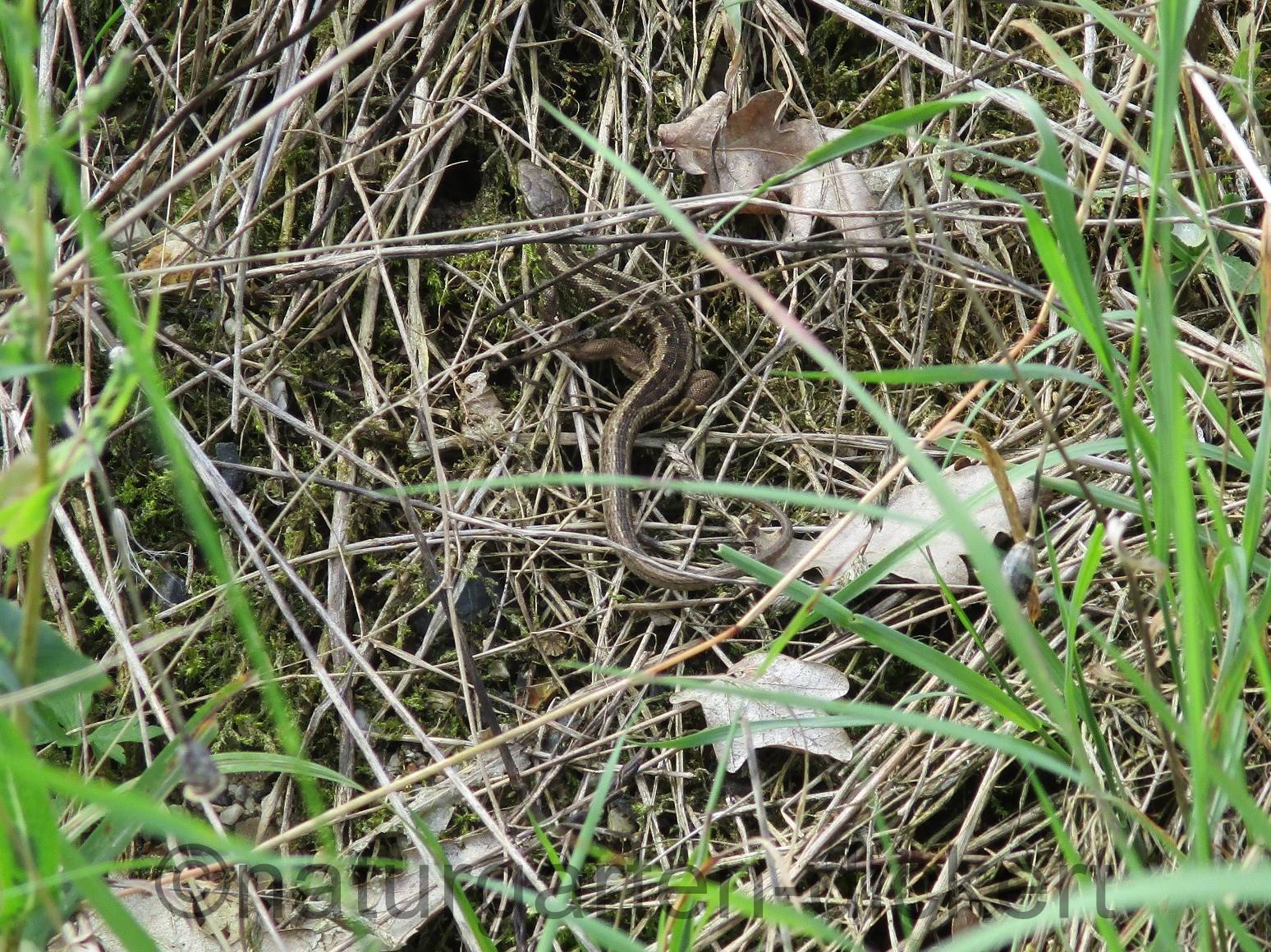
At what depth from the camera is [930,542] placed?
10.3 ft

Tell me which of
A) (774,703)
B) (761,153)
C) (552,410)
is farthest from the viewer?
(761,153)

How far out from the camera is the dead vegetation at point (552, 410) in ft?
9.30

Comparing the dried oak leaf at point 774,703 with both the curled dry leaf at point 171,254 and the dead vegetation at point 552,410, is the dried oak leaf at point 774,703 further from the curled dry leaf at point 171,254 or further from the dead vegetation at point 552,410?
the curled dry leaf at point 171,254

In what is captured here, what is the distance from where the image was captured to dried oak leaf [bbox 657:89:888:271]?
149 inches

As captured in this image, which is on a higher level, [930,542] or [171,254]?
[171,254]

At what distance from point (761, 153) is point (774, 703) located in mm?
2163

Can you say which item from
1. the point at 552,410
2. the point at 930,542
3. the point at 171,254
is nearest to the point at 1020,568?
the point at 930,542

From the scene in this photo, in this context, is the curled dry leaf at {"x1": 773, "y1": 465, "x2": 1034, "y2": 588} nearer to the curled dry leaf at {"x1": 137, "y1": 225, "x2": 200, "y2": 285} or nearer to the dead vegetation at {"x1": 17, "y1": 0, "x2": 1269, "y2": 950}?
the dead vegetation at {"x1": 17, "y1": 0, "x2": 1269, "y2": 950}

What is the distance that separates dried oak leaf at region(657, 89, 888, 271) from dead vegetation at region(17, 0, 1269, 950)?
97 millimetres

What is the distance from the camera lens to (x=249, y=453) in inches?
139

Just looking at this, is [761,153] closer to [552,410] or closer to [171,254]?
[552,410]

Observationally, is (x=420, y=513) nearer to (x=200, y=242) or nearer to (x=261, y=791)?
(x=261, y=791)

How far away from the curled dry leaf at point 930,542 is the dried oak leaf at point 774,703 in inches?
12.7

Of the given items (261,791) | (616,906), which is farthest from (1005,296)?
(261,791)
